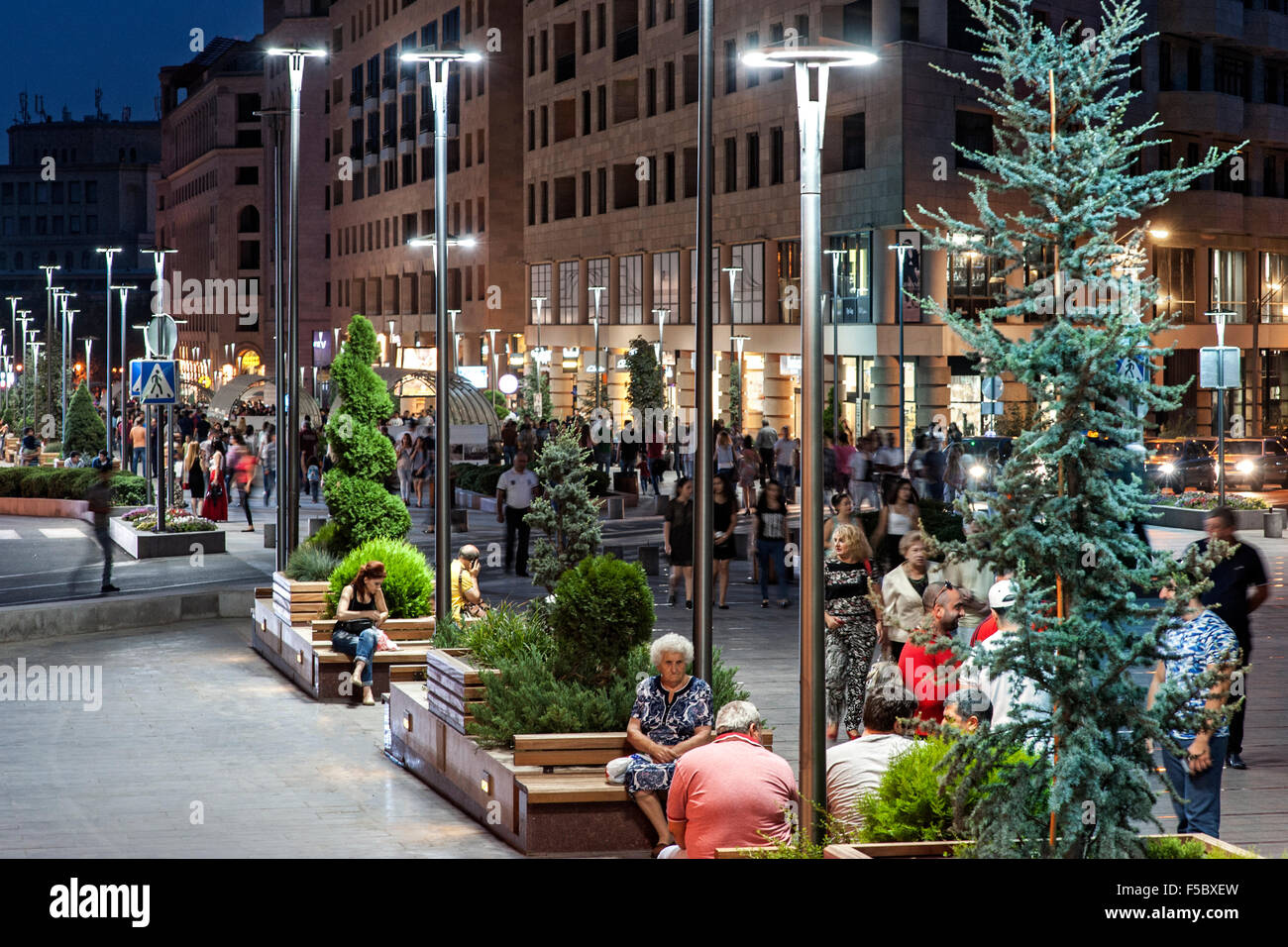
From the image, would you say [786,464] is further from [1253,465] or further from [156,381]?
[1253,465]

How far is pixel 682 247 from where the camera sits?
6738cm

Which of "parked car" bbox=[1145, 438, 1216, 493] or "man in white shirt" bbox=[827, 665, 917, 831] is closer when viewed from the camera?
"man in white shirt" bbox=[827, 665, 917, 831]

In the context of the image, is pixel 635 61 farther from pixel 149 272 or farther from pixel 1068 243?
pixel 149 272

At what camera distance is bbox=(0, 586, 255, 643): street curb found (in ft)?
71.9

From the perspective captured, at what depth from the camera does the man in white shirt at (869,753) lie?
8789 millimetres

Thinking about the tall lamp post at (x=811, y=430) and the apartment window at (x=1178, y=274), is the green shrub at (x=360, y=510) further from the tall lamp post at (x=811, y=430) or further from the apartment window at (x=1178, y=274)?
the apartment window at (x=1178, y=274)

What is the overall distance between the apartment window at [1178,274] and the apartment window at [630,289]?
64.2 feet

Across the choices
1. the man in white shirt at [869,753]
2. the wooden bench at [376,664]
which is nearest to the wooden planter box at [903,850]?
the man in white shirt at [869,753]

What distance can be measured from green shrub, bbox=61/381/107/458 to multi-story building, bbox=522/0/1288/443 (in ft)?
56.9

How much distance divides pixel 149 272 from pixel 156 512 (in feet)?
520

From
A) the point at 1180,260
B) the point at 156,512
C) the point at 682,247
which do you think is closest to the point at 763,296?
the point at 682,247

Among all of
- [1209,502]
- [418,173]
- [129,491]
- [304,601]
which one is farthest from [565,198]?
[304,601]

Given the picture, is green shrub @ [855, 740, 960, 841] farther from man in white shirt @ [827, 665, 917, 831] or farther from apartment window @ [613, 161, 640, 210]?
apartment window @ [613, 161, 640, 210]

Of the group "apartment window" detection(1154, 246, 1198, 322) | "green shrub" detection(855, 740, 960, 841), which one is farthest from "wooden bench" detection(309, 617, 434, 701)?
"apartment window" detection(1154, 246, 1198, 322)
